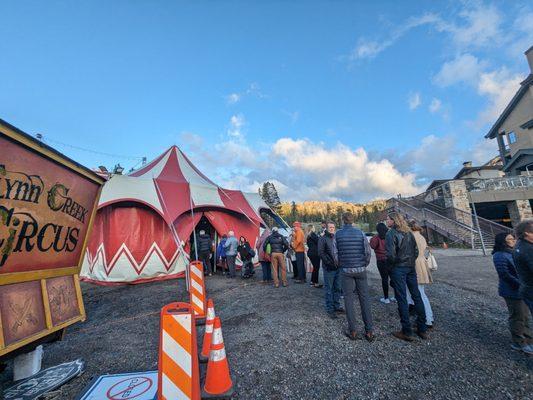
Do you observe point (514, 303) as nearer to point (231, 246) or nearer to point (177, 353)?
point (177, 353)

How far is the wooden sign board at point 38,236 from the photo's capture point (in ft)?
8.17

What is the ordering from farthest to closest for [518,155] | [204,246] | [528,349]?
[518,155], [204,246], [528,349]

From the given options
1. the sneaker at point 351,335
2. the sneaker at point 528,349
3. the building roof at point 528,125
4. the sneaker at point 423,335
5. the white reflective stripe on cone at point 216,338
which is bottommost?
the sneaker at point 528,349

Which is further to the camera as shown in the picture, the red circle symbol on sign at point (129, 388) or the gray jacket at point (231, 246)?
the gray jacket at point (231, 246)

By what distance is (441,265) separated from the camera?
33.2 feet

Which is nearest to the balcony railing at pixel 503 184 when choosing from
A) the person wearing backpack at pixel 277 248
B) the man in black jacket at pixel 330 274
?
the person wearing backpack at pixel 277 248

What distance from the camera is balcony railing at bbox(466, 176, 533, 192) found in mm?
19016

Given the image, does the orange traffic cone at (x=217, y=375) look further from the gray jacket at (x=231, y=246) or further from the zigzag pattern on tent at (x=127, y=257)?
the zigzag pattern on tent at (x=127, y=257)

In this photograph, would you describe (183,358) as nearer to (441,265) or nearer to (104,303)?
(104,303)

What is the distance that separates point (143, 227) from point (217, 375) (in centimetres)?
842

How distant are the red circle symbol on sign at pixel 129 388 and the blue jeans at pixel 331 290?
10.9ft

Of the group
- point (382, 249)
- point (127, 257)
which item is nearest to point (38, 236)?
point (382, 249)

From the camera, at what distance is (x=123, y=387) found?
297 cm

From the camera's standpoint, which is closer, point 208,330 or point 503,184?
point 208,330
